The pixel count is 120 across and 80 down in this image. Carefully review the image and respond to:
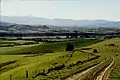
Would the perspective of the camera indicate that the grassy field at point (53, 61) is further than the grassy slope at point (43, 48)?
No

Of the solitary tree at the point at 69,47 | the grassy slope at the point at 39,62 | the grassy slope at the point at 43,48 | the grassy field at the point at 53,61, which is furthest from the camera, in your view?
the grassy slope at the point at 43,48

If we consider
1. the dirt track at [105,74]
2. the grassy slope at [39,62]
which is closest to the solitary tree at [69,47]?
the grassy slope at [39,62]

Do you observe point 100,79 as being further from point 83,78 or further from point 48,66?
point 48,66

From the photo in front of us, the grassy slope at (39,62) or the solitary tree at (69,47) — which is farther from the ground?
the solitary tree at (69,47)

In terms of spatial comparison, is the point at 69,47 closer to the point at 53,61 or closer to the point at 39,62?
the point at 53,61

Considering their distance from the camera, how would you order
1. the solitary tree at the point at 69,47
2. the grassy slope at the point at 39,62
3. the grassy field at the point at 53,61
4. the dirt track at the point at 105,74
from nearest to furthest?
the dirt track at the point at 105,74, the grassy field at the point at 53,61, the grassy slope at the point at 39,62, the solitary tree at the point at 69,47

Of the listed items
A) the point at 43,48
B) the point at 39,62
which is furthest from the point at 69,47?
Answer: the point at 43,48

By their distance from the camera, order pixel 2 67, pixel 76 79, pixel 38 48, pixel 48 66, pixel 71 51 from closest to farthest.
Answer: pixel 76 79, pixel 48 66, pixel 71 51, pixel 2 67, pixel 38 48

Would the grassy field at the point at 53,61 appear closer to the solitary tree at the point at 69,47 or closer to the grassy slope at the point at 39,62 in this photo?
the grassy slope at the point at 39,62

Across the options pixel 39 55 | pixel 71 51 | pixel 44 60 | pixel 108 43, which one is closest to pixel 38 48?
pixel 39 55
